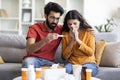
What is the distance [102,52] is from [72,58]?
516 mm

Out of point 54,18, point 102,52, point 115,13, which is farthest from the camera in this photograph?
point 115,13

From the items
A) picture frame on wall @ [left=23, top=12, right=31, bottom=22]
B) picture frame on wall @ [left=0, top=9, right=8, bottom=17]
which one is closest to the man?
picture frame on wall @ [left=23, top=12, right=31, bottom=22]

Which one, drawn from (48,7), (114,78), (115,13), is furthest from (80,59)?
(115,13)

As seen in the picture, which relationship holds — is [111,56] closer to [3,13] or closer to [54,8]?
[54,8]

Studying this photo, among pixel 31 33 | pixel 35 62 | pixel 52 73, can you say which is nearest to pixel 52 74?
pixel 52 73

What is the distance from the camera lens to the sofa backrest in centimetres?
310

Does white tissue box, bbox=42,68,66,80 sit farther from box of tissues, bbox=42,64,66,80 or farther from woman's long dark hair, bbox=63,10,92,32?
woman's long dark hair, bbox=63,10,92,32

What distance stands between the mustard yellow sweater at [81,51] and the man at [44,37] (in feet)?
0.43

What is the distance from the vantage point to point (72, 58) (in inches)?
A: 98.7

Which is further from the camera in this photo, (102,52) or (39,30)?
(102,52)

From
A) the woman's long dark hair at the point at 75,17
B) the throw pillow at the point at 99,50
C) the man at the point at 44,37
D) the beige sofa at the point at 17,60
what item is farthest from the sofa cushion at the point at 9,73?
the throw pillow at the point at 99,50

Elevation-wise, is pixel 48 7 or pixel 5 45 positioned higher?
pixel 48 7

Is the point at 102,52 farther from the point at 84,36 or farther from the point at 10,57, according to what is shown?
the point at 10,57

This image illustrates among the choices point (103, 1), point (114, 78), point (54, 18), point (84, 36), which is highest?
point (103, 1)
